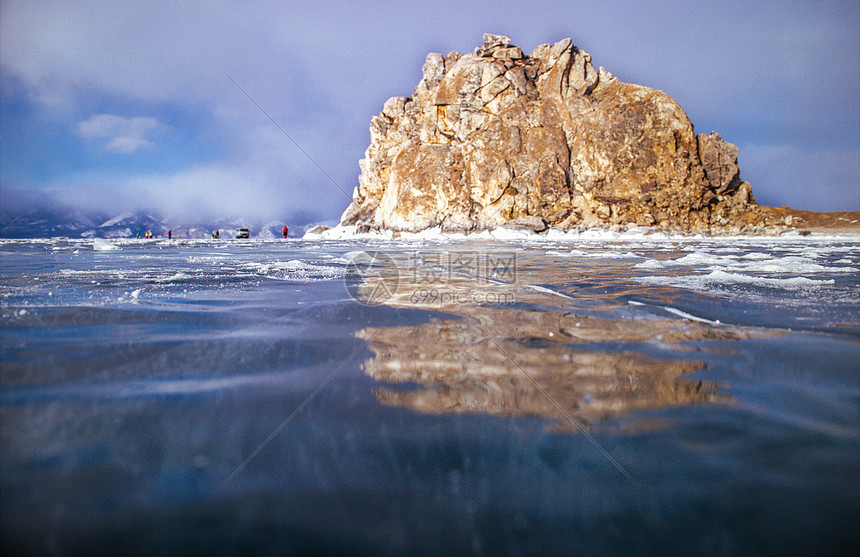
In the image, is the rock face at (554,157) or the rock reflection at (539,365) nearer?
the rock reflection at (539,365)

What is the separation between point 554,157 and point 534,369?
41.1 meters

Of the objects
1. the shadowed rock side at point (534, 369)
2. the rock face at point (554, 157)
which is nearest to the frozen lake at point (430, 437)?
the shadowed rock side at point (534, 369)

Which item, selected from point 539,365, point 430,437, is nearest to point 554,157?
point 539,365

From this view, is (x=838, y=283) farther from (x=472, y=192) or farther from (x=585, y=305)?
(x=472, y=192)

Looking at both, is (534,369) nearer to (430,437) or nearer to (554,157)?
(430,437)

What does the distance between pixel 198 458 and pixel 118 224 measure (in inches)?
7373

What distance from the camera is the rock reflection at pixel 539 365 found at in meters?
1.35

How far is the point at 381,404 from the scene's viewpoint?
1.36m

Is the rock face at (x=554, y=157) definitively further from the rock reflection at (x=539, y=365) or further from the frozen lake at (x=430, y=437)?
the frozen lake at (x=430, y=437)

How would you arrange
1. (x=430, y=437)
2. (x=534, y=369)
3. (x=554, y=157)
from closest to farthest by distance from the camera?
(x=430, y=437) < (x=534, y=369) < (x=554, y=157)

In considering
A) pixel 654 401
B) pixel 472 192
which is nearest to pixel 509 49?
pixel 472 192

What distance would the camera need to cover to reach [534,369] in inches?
67.0

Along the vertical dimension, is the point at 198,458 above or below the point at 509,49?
below

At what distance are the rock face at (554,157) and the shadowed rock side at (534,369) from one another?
3539 cm
